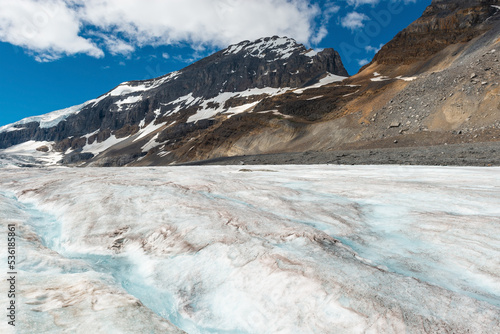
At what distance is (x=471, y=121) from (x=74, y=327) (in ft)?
130

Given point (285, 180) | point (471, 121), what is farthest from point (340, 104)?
point (285, 180)

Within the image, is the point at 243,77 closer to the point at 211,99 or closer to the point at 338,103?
the point at 211,99

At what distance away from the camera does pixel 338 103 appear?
239ft

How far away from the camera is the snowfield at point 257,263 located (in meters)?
3.07

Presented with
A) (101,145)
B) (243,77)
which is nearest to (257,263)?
(243,77)

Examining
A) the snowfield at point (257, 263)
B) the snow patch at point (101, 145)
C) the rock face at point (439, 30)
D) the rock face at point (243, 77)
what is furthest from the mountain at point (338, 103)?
the snowfield at point (257, 263)

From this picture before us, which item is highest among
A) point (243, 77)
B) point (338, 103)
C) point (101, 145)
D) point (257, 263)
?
point (243, 77)

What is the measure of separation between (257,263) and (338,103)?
7458 centimetres

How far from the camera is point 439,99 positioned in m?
36.8

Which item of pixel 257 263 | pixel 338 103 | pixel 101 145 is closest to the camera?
pixel 257 263

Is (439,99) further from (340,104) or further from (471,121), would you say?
(340,104)

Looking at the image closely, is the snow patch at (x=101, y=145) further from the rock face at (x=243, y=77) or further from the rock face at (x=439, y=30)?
the rock face at (x=439, y=30)

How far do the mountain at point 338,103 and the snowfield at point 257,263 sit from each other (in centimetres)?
1805

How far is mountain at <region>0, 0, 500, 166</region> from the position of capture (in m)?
34.2
